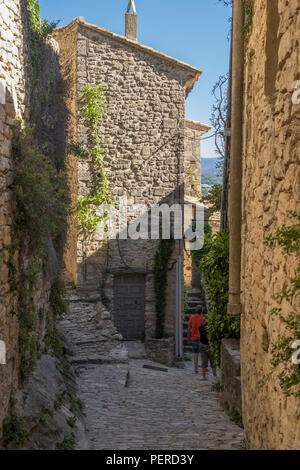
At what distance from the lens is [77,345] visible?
10547 millimetres

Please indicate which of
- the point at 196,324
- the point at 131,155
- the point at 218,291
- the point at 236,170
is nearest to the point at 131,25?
the point at 131,155

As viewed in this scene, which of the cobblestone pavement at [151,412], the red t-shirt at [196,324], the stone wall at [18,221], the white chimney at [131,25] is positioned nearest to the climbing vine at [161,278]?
the cobblestone pavement at [151,412]

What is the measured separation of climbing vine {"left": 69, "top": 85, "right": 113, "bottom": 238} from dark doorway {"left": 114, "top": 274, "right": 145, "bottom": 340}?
167 cm

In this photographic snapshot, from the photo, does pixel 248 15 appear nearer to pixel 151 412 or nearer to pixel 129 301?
pixel 151 412

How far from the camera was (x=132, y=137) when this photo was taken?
1390cm

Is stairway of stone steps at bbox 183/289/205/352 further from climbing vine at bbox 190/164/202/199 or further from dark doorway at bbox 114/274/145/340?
climbing vine at bbox 190/164/202/199

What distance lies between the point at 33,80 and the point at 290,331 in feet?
15.5

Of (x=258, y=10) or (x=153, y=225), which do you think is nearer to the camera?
(x=258, y=10)

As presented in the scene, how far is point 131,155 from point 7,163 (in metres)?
9.42

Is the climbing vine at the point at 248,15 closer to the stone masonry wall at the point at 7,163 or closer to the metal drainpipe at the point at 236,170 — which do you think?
the metal drainpipe at the point at 236,170

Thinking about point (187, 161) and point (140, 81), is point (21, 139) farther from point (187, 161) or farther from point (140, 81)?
point (187, 161)

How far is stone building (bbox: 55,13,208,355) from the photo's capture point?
13.6 meters

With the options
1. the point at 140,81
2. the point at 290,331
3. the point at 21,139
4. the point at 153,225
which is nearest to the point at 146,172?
the point at 153,225

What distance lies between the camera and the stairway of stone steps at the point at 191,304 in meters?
14.9
